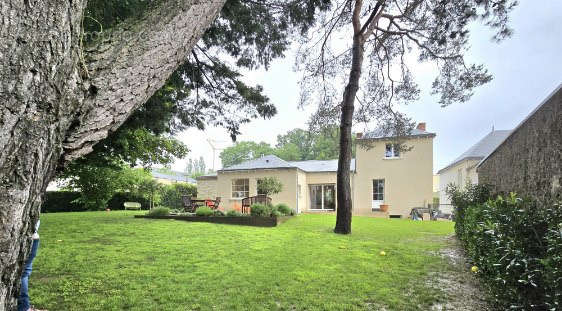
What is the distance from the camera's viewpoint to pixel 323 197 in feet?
78.1

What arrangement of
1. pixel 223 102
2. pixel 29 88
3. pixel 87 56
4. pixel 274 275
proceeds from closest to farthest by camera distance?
pixel 29 88 < pixel 87 56 < pixel 274 275 < pixel 223 102

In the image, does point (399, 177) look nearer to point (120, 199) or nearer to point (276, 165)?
point (276, 165)

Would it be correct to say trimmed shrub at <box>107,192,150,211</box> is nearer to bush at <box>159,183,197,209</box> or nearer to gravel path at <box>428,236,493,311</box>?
bush at <box>159,183,197,209</box>

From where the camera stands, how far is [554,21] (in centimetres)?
534

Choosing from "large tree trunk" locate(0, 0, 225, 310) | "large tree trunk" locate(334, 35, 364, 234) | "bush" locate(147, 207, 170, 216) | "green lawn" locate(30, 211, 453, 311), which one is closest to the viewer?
"large tree trunk" locate(0, 0, 225, 310)

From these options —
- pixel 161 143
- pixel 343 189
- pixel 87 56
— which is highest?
pixel 161 143

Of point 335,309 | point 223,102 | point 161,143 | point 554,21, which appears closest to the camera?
point 335,309

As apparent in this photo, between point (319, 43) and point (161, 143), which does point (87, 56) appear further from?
point (161, 143)

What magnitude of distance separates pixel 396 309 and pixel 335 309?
712 mm

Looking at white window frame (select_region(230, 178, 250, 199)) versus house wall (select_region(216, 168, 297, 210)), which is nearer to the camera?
house wall (select_region(216, 168, 297, 210))

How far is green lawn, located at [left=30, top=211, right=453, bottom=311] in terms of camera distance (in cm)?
363

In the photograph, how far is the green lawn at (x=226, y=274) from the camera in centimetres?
363

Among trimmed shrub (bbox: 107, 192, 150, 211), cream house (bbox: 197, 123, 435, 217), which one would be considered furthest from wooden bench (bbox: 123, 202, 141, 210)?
cream house (bbox: 197, 123, 435, 217)

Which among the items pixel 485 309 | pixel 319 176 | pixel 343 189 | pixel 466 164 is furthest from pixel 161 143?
pixel 466 164
